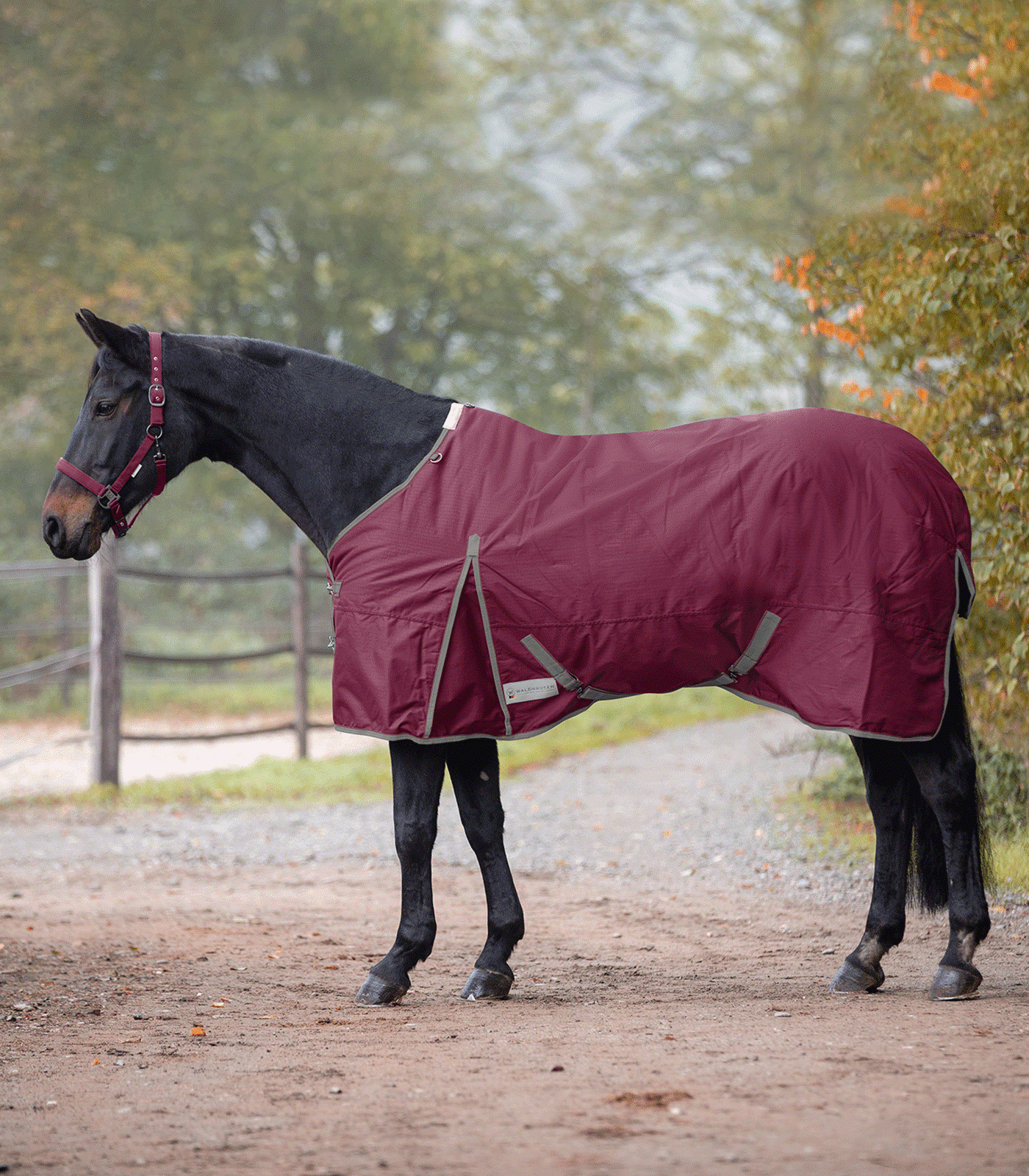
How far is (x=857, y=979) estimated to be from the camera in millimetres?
3783

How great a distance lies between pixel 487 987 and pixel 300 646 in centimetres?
763

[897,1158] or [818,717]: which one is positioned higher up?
[818,717]

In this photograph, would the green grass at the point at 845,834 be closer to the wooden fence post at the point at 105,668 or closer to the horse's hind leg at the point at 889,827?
→ the horse's hind leg at the point at 889,827

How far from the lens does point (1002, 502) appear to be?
5059 mm

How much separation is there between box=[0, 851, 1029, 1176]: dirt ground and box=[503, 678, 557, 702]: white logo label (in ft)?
3.17

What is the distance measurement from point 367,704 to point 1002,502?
3.06 meters

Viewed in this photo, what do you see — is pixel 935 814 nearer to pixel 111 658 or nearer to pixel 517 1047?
pixel 517 1047

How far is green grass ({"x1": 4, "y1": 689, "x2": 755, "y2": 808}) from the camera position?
9.32 m

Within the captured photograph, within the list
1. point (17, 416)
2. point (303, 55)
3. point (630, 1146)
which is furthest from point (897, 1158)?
point (303, 55)

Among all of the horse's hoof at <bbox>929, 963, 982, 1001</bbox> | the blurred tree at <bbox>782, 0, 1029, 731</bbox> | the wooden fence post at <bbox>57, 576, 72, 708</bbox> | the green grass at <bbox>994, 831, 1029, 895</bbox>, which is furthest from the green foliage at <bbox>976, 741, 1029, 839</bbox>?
the wooden fence post at <bbox>57, 576, 72, 708</bbox>

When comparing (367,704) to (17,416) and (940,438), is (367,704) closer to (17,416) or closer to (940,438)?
(940,438)

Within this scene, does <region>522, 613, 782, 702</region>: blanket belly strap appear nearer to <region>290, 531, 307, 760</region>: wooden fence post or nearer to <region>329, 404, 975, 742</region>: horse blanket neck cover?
<region>329, 404, 975, 742</region>: horse blanket neck cover

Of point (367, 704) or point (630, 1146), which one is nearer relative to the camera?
point (630, 1146)

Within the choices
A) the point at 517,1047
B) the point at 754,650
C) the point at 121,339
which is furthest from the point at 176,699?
the point at 517,1047
